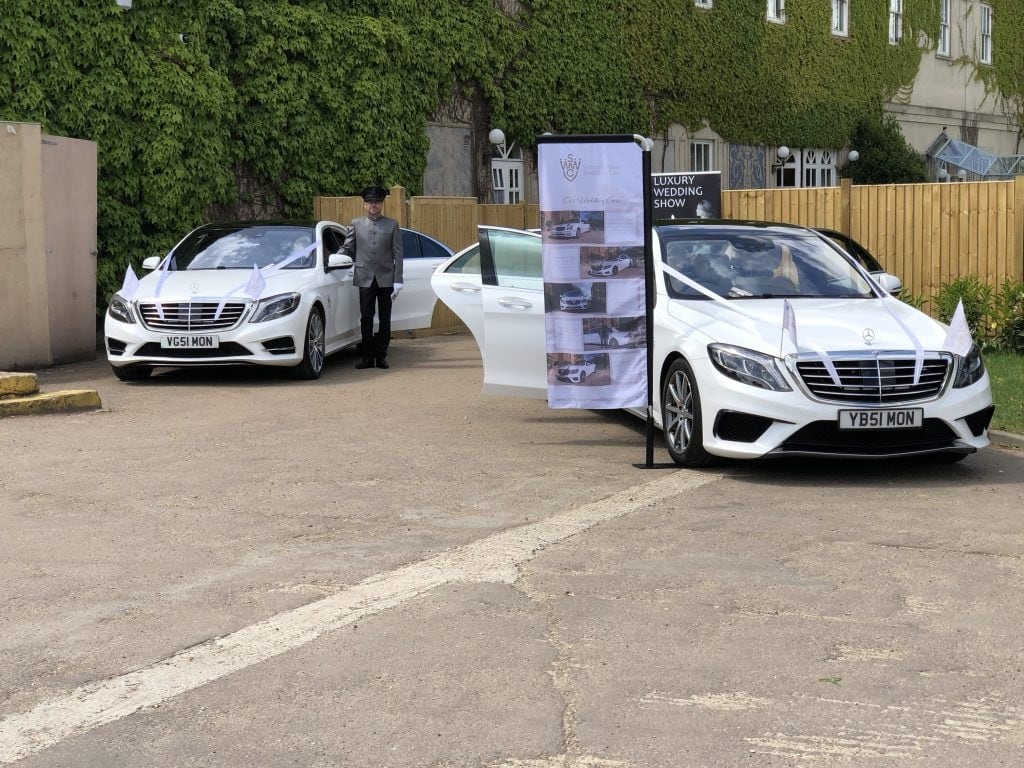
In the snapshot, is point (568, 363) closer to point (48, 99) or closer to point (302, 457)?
point (302, 457)

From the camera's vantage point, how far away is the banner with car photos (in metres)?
9.33

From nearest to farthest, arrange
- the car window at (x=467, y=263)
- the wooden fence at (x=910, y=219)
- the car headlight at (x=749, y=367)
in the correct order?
the car headlight at (x=749, y=367)
the car window at (x=467, y=263)
the wooden fence at (x=910, y=219)

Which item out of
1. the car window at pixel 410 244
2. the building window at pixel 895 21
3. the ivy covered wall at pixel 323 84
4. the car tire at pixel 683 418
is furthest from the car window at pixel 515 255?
the building window at pixel 895 21

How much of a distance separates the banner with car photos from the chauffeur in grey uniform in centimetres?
591

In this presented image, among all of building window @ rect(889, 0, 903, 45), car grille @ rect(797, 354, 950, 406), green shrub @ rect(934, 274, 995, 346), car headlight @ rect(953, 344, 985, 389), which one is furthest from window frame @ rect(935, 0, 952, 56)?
car grille @ rect(797, 354, 950, 406)

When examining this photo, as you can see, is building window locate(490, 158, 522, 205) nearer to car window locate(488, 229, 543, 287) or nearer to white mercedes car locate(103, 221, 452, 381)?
white mercedes car locate(103, 221, 452, 381)

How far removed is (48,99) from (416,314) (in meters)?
5.15

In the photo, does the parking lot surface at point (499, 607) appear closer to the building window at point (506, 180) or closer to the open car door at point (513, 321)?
the open car door at point (513, 321)

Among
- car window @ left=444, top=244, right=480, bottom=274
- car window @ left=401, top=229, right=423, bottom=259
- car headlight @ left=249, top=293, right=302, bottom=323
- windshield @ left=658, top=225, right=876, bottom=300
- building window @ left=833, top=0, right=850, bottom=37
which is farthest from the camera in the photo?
building window @ left=833, top=0, right=850, bottom=37

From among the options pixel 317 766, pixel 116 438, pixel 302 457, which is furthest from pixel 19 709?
pixel 116 438

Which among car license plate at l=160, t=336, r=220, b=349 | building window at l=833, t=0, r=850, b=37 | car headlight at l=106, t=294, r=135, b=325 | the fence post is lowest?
car license plate at l=160, t=336, r=220, b=349

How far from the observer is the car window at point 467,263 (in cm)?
1197

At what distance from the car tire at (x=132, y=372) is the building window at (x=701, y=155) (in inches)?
744

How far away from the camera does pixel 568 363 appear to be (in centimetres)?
977
